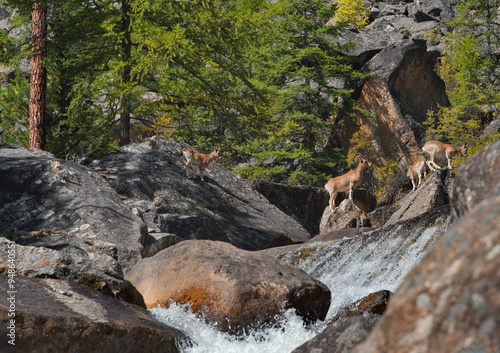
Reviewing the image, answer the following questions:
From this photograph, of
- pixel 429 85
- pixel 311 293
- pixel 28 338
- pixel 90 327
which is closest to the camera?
pixel 28 338

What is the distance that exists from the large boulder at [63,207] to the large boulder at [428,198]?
869 centimetres

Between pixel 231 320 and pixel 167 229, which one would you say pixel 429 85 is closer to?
pixel 167 229

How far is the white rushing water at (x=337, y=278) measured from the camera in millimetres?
5387

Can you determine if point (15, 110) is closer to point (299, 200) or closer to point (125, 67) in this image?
point (125, 67)

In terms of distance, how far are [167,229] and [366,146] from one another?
20.2m

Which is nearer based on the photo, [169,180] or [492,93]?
[169,180]

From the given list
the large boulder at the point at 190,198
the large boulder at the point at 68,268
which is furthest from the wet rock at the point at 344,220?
the large boulder at the point at 68,268

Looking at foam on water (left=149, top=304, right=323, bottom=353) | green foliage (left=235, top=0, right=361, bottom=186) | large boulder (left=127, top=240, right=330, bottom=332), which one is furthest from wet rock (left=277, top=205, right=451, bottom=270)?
green foliage (left=235, top=0, right=361, bottom=186)

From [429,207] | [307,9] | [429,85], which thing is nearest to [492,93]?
[429,85]

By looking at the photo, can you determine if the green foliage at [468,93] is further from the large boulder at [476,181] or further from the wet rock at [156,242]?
the large boulder at [476,181]

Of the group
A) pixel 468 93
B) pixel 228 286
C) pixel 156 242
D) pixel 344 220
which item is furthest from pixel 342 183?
pixel 468 93

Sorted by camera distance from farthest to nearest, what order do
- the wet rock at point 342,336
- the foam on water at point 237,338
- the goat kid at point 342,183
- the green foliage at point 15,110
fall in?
1. the goat kid at point 342,183
2. the green foliage at point 15,110
3. the foam on water at point 237,338
4. the wet rock at point 342,336

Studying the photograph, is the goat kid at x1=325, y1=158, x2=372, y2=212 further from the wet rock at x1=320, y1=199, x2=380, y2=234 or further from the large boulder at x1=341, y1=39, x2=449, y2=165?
the large boulder at x1=341, y1=39, x2=449, y2=165

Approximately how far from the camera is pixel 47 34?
1375 cm
